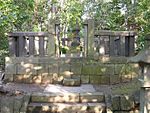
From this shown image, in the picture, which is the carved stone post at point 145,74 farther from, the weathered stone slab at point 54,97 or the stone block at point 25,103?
the stone block at point 25,103

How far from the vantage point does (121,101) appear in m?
6.00

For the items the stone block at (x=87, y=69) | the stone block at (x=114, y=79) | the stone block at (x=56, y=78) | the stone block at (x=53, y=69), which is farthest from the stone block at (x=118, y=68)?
the stone block at (x=53, y=69)

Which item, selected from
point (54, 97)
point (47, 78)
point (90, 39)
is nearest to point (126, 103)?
point (54, 97)

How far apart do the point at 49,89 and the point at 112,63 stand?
220cm

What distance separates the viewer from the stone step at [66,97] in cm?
641

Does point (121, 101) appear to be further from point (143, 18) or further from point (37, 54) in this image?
point (143, 18)

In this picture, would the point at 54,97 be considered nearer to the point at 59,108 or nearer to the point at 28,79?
the point at 59,108

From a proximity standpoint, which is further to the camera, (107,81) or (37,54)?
(37,54)

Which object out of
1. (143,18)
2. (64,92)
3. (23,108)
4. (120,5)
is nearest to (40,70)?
(64,92)

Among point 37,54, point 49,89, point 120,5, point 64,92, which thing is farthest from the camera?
point 120,5

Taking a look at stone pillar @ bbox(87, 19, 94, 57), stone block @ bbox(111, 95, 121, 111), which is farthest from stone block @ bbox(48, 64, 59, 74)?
stone block @ bbox(111, 95, 121, 111)

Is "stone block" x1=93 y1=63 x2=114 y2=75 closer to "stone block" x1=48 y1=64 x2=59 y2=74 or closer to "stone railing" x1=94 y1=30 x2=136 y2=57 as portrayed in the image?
"stone railing" x1=94 y1=30 x2=136 y2=57

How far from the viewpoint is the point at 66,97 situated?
647 cm

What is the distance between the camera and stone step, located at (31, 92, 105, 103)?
641 cm
